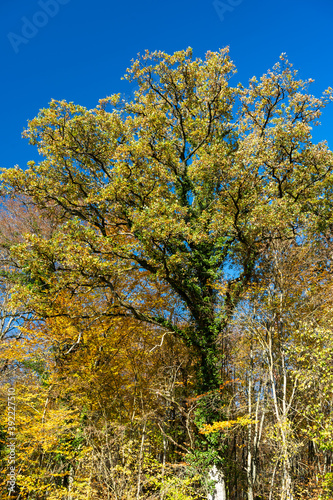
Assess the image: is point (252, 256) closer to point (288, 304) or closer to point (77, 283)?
point (288, 304)

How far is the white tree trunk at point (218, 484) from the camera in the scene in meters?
7.76

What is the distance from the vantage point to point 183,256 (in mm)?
9164

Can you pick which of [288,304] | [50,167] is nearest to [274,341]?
[288,304]

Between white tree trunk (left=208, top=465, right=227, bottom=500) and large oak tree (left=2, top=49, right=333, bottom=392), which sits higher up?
large oak tree (left=2, top=49, right=333, bottom=392)

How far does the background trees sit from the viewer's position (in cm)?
810

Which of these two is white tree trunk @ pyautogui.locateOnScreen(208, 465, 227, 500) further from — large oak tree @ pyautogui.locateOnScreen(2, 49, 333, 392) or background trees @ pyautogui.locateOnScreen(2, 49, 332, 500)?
large oak tree @ pyautogui.locateOnScreen(2, 49, 333, 392)

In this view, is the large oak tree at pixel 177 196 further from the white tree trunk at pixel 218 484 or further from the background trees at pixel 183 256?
the white tree trunk at pixel 218 484

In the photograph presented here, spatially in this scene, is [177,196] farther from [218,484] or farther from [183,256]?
[218,484]

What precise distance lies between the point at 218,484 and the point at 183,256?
5816mm

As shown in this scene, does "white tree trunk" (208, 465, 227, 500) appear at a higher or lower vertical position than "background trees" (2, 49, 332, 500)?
lower

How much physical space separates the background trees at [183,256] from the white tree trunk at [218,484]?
178mm

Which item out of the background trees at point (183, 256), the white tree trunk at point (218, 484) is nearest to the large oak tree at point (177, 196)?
the background trees at point (183, 256)

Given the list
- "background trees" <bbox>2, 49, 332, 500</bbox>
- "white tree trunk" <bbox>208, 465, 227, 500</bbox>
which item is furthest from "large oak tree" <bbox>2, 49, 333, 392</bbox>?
"white tree trunk" <bbox>208, 465, 227, 500</bbox>

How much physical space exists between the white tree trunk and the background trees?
0.18m
